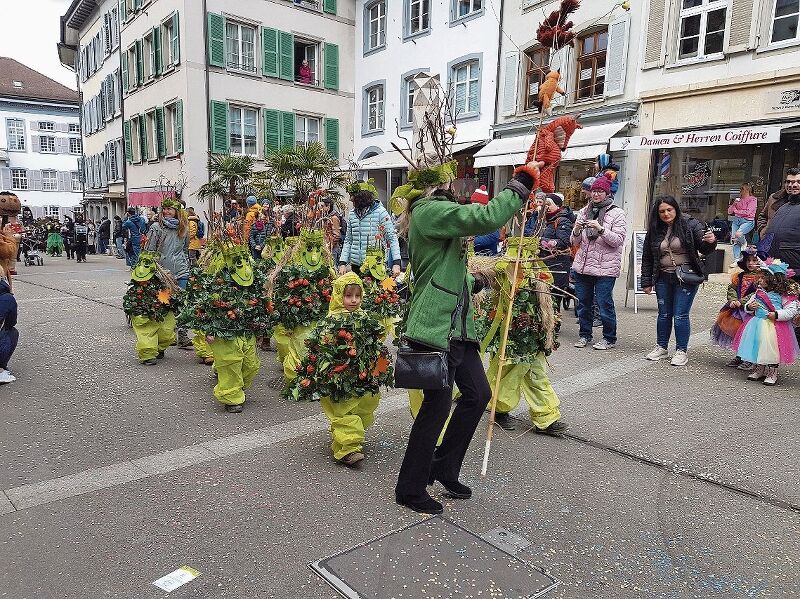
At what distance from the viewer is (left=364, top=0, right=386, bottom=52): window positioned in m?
22.5

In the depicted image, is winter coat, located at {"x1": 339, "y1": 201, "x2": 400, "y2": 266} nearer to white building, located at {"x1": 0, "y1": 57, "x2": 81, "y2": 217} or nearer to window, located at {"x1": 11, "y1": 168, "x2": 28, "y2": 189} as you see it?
white building, located at {"x1": 0, "y1": 57, "x2": 81, "y2": 217}

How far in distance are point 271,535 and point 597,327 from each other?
243 inches

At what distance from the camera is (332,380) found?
3701 millimetres

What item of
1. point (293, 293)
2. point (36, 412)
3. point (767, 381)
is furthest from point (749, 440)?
point (36, 412)

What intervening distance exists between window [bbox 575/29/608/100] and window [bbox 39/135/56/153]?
43.2 meters

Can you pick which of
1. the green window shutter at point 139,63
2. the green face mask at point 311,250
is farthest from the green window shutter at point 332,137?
the green face mask at point 311,250

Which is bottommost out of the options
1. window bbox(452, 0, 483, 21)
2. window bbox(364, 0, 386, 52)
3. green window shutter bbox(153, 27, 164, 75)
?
green window shutter bbox(153, 27, 164, 75)

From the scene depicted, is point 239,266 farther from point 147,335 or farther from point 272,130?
point 272,130

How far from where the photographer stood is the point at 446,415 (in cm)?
318

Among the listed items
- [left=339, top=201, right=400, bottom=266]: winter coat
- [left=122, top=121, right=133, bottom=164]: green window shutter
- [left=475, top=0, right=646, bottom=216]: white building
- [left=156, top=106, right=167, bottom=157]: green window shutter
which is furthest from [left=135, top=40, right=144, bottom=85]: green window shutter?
[left=339, top=201, right=400, bottom=266]: winter coat

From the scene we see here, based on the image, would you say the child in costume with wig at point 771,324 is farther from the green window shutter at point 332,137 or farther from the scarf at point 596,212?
Answer: the green window shutter at point 332,137

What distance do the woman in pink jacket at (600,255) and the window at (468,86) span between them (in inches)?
489

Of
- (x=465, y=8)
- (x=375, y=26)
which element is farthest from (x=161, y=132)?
(x=465, y=8)

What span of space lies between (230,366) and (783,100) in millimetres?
11977
